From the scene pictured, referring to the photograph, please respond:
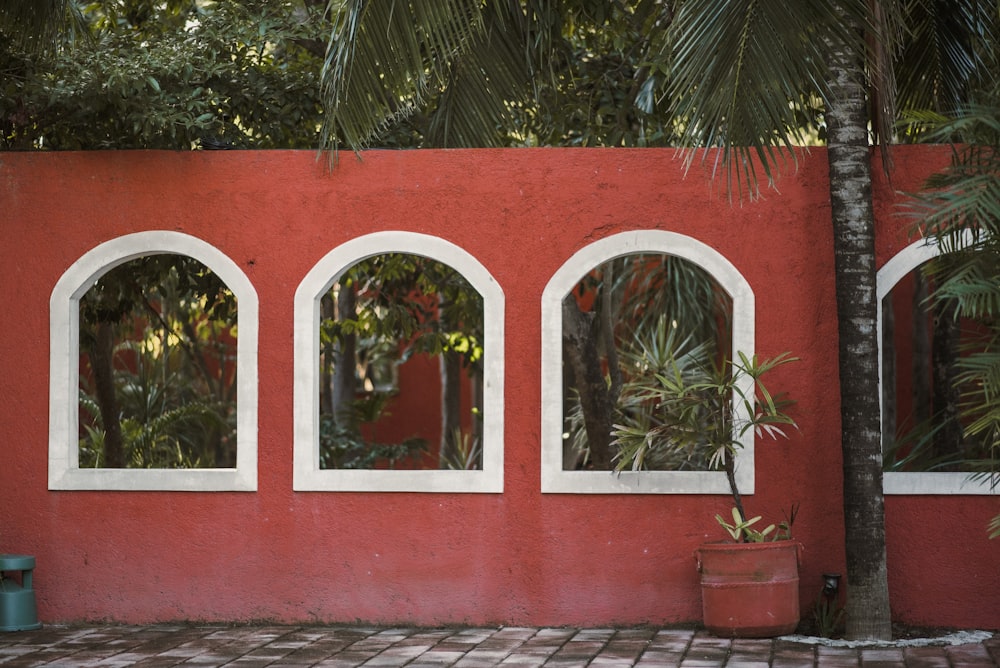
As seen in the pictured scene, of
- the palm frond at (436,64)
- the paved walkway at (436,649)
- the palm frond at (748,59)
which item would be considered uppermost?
the palm frond at (436,64)

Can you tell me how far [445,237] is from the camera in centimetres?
762

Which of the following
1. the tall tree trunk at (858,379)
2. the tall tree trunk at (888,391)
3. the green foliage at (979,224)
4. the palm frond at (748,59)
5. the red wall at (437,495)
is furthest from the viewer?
the tall tree trunk at (888,391)

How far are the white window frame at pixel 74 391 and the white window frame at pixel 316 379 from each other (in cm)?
30

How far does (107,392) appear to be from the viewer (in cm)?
994

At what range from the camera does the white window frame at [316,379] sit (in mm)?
Answer: 7555

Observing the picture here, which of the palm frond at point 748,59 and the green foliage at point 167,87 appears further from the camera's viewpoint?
the green foliage at point 167,87

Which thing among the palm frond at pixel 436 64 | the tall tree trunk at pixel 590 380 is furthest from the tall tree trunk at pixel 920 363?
the palm frond at pixel 436 64

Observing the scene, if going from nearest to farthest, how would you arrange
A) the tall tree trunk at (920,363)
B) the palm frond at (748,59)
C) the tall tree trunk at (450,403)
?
1. the palm frond at (748,59)
2. the tall tree trunk at (920,363)
3. the tall tree trunk at (450,403)

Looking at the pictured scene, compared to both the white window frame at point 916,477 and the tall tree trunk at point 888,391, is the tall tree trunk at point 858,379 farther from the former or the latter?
the tall tree trunk at point 888,391

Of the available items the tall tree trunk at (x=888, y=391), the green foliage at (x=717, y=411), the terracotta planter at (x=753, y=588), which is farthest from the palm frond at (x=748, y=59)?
the tall tree trunk at (x=888, y=391)

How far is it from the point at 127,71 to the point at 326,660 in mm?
3678

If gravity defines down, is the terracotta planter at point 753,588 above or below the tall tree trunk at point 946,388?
below

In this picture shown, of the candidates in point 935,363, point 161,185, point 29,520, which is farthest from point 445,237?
point 935,363

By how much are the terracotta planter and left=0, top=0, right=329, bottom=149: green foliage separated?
4.00 metres
